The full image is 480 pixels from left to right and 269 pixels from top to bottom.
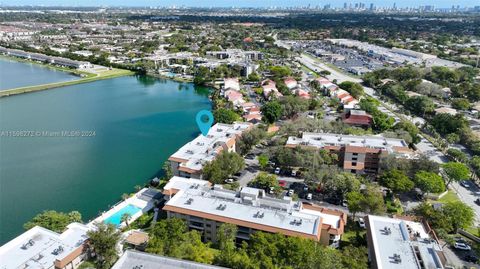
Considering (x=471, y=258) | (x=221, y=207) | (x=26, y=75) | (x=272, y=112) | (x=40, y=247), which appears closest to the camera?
→ (x=40, y=247)

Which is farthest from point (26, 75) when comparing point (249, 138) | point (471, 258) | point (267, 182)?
point (471, 258)

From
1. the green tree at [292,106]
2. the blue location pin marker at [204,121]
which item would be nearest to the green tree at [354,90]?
the green tree at [292,106]

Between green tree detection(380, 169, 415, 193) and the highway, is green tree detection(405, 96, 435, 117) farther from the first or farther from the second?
green tree detection(380, 169, 415, 193)

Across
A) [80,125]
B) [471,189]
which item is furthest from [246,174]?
[80,125]

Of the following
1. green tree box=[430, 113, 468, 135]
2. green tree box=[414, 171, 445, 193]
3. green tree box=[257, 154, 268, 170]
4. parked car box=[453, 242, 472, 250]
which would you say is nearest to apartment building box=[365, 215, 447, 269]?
parked car box=[453, 242, 472, 250]

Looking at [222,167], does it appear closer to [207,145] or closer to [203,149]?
[203,149]
